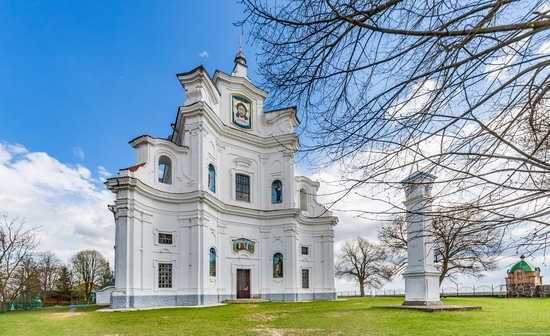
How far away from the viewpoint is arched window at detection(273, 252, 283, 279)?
96.3 ft

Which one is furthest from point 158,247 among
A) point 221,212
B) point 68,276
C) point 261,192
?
point 68,276

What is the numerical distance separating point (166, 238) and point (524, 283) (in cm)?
2789

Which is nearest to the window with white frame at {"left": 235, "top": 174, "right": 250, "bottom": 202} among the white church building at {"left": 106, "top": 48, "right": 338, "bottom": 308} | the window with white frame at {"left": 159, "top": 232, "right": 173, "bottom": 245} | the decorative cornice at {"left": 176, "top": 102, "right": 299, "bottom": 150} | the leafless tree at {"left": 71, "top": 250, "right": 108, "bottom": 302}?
the white church building at {"left": 106, "top": 48, "right": 338, "bottom": 308}

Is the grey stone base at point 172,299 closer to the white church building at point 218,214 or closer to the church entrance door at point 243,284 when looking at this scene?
the white church building at point 218,214

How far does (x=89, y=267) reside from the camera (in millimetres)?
53719

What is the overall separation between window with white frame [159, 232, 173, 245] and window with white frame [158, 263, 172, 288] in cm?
130

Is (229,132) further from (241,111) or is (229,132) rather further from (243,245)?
(243,245)

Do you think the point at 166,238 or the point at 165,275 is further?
the point at 166,238

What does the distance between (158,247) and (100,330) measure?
12430 mm

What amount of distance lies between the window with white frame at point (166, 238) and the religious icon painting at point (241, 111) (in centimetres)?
1048

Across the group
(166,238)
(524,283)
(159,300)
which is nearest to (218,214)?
(166,238)

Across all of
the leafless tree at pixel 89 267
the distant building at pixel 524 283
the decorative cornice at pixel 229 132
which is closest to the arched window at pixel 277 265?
the decorative cornice at pixel 229 132

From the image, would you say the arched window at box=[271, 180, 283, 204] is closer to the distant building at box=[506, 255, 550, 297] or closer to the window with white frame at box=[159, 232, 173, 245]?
the window with white frame at box=[159, 232, 173, 245]

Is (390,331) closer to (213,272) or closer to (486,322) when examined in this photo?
(486,322)
